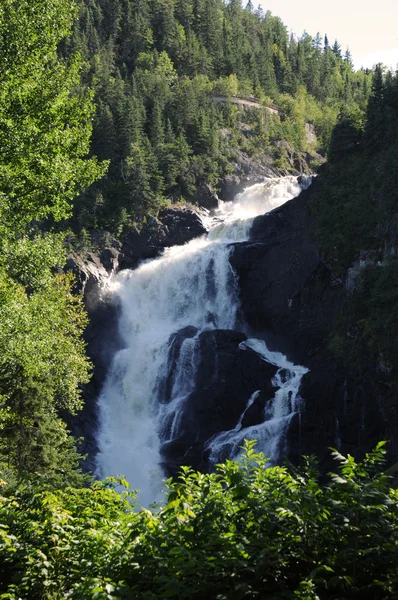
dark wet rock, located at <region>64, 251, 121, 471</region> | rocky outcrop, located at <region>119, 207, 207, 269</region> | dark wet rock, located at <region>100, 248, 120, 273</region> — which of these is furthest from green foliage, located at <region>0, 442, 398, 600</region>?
rocky outcrop, located at <region>119, 207, 207, 269</region>

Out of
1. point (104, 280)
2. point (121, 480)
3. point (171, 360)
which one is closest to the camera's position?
point (121, 480)

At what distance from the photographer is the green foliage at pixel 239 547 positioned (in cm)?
530

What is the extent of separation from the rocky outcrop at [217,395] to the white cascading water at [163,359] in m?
0.64

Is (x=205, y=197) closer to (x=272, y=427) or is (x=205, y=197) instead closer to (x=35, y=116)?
(x=272, y=427)

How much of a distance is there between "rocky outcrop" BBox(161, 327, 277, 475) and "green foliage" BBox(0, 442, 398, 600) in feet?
94.8

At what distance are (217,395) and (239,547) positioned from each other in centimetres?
3294

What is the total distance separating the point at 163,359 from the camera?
42.9 metres

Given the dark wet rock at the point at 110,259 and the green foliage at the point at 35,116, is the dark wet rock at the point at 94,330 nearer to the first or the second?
the dark wet rock at the point at 110,259

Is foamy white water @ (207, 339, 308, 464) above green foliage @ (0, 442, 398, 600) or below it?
above

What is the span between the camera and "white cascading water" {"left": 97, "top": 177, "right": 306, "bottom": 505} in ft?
117

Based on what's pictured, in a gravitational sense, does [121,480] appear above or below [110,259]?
below

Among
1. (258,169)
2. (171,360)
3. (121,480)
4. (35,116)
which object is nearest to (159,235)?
(171,360)

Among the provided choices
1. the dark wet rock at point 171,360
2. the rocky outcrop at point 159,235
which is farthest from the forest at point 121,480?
the dark wet rock at point 171,360

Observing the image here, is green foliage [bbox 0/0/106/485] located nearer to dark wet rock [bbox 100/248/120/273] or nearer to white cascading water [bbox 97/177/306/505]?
white cascading water [bbox 97/177/306/505]
